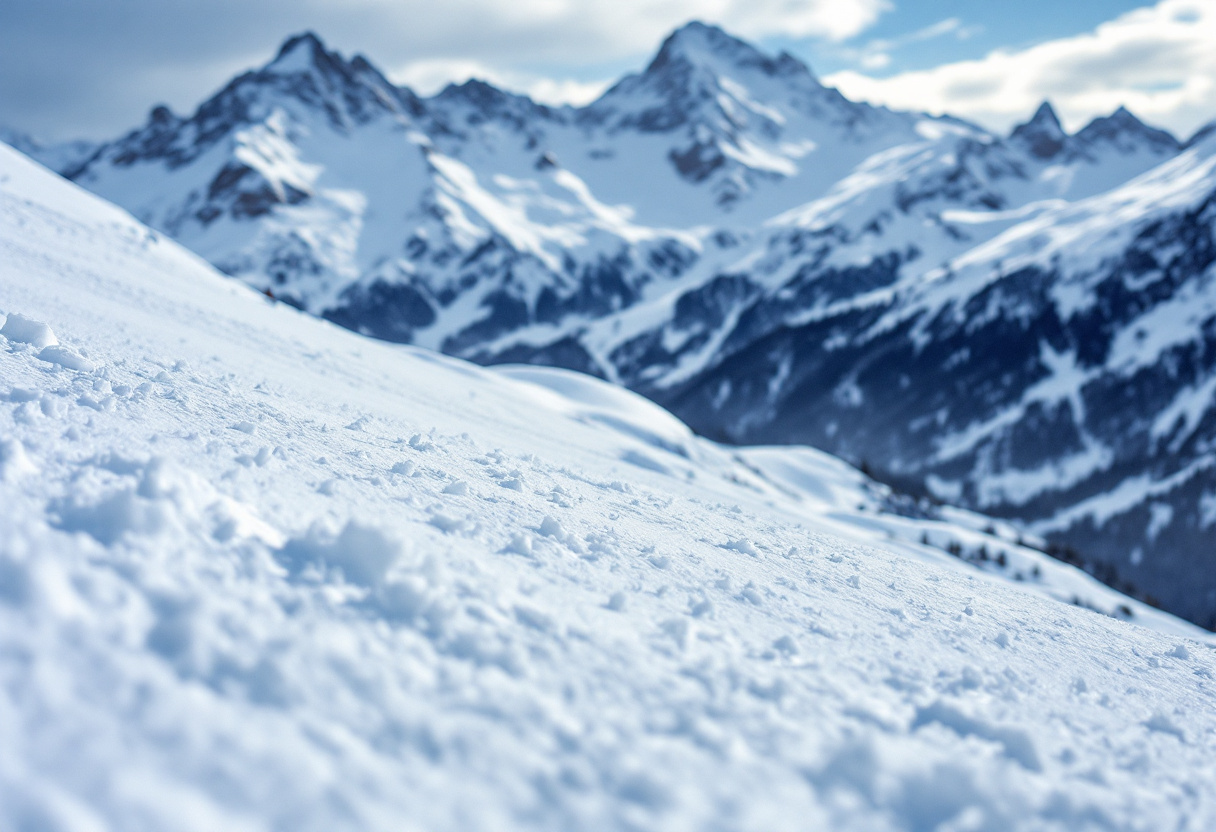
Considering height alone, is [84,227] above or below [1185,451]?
below

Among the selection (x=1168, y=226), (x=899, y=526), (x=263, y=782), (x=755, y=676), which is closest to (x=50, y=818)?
(x=263, y=782)

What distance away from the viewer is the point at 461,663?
4.15 meters

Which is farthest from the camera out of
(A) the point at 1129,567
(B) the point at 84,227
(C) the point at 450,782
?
(A) the point at 1129,567

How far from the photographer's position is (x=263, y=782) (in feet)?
10.2

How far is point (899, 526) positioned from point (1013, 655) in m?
42.1

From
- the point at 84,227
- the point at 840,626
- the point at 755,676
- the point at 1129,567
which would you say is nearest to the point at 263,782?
the point at 755,676

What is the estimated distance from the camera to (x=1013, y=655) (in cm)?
668

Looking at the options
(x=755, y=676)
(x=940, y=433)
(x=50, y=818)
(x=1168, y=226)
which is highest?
(x=1168, y=226)

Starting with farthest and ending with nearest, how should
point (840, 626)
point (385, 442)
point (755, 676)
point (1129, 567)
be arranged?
point (1129, 567)
point (385, 442)
point (840, 626)
point (755, 676)

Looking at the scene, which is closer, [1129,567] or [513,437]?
[513,437]

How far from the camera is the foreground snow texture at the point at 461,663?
3.22 m

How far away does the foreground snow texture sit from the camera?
→ 322cm

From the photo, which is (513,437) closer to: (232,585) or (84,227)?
(232,585)

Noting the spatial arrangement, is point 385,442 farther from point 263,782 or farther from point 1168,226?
point 1168,226
